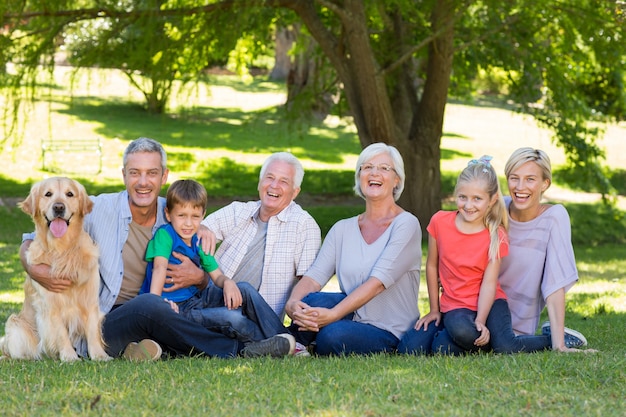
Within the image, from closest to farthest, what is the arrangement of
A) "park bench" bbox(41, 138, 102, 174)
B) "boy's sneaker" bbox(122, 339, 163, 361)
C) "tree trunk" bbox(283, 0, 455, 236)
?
1. "boy's sneaker" bbox(122, 339, 163, 361)
2. "tree trunk" bbox(283, 0, 455, 236)
3. "park bench" bbox(41, 138, 102, 174)

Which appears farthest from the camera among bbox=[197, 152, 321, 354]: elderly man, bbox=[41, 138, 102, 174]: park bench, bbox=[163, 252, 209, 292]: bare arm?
bbox=[41, 138, 102, 174]: park bench

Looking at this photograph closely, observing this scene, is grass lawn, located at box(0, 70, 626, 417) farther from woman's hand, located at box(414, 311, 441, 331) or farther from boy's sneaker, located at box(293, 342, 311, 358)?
woman's hand, located at box(414, 311, 441, 331)

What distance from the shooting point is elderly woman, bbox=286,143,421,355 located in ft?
19.9

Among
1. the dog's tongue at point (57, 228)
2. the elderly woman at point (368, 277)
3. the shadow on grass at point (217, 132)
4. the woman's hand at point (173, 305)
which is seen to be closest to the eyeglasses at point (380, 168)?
the elderly woman at point (368, 277)

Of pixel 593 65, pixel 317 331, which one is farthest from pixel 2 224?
pixel 317 331

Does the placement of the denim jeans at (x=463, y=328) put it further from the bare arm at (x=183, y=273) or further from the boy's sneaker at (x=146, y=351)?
the boy's sneaker at (x=146, y=351)

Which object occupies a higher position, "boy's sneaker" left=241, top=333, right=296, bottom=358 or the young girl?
the young girl

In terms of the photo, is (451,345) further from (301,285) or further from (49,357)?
(49,357)

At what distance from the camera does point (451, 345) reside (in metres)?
6.04

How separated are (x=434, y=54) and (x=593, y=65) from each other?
349 centimetres

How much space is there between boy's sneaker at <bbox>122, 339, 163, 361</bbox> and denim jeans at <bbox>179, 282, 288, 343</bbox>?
32 cm

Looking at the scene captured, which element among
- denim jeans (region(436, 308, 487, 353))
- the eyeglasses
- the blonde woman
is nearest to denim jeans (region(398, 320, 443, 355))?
denim jeans (region(436, 308, 487, 353))

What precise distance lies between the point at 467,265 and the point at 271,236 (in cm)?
134

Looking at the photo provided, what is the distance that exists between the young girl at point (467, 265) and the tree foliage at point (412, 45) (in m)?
6.24
